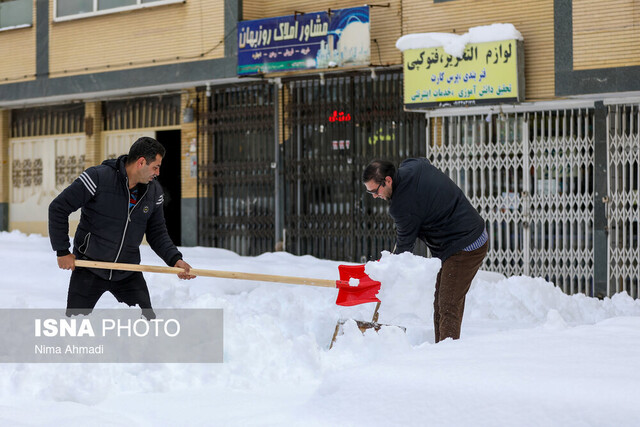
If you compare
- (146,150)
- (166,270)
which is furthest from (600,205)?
(146,150)

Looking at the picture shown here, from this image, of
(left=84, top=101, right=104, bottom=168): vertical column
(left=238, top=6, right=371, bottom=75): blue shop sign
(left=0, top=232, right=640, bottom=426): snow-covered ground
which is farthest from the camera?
(left=84, top=101, right=104, bottom=168): vertical column

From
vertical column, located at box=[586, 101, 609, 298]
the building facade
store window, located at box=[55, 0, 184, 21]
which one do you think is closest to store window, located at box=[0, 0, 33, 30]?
the building facade

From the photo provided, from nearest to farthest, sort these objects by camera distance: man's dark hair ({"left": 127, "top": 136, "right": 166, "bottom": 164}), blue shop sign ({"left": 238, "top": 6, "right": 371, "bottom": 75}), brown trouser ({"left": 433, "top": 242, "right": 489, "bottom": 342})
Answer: man's dark hair ({"left": 127, "top": 136, "right": 166, "bottom": 164}) → brown trouser ({"left": 433, "top": 242, "right": 489, "bottom": 342}) → blue shop sign ({"left": 238, "top": 6, "right": 371, "bottom": 75})

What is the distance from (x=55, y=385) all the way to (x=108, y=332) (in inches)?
54.9

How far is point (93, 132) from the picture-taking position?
17797mm

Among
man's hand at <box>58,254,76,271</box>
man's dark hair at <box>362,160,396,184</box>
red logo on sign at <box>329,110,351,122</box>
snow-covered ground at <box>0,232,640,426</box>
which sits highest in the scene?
red logo on sign at <box>329,110,351,122</box>

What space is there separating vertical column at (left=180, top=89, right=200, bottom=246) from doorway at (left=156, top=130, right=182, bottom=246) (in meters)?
1.07

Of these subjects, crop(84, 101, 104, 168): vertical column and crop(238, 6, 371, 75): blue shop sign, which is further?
crop(84, 101, 104, 168): vertical column

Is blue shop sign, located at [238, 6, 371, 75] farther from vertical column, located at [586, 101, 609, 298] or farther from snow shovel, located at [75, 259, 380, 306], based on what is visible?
snow shovel, located at [75, 259, 380, 306]

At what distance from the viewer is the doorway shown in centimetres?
1759

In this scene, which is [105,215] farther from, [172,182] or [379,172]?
[172,182]

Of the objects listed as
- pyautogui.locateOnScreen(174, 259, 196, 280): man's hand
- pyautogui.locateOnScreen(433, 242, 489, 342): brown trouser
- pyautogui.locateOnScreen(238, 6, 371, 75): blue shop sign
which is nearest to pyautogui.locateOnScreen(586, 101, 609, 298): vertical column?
pyautogui.locateOnScreen(238, 6, 371, 75): blue shop sign

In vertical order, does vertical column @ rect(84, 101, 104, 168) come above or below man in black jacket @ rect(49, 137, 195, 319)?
above

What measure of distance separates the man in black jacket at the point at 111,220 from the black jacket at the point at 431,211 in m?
1.61
